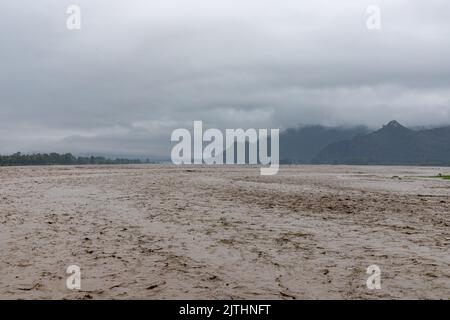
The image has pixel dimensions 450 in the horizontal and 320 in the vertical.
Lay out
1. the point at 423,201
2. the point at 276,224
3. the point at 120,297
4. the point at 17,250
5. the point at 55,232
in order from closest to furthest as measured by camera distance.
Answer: the point at 120,297
the point at 17,250
the point at 55,232
the point at 276,224
the point at 423,201

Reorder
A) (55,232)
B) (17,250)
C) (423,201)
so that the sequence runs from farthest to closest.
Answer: (423,201)
(55,232)
(17,250)

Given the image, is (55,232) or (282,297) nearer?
(282,297)

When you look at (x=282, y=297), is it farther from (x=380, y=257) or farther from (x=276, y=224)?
(x=276, y=224)

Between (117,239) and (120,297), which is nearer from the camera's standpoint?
(120,297)

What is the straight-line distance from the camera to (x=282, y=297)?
761 cm

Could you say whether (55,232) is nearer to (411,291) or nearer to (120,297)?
(120,297)

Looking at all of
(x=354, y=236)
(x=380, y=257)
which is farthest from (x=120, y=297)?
(x=354, y=236)
